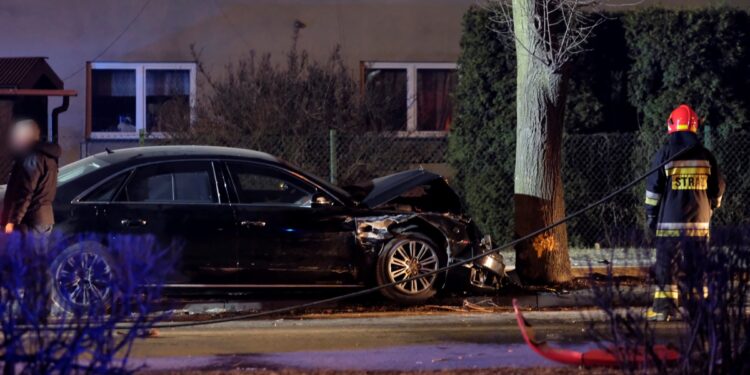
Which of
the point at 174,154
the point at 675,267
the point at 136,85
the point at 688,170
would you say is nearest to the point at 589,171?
the point at 688,170

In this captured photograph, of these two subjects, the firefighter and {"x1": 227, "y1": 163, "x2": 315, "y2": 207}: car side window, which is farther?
{"x1": 227, "y1": 163, "x2": 315, "y2": 207}: car side window

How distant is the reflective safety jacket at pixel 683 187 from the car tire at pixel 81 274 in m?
4.41

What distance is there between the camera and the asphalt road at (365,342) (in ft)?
23.9

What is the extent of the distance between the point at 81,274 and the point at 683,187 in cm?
476

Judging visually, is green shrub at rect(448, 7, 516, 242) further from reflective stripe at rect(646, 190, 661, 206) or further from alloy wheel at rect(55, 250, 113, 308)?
alloy wheel at rect(55, 250, 113, 308)

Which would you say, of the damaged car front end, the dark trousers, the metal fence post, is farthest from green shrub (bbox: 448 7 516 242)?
the dark trousers

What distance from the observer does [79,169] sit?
32.9 ft

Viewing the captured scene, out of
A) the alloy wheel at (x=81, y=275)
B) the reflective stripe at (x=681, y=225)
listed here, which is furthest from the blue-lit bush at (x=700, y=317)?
the reflective stripe at (x=681, y=225)

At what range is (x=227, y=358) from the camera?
24.6ft

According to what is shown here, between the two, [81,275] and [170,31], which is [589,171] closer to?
[170,31]

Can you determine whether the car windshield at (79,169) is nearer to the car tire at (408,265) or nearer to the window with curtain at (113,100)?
the car tire at (408,265)

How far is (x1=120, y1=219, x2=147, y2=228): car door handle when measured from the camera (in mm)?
9656

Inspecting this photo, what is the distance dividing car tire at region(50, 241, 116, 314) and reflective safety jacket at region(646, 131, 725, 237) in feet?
14.5

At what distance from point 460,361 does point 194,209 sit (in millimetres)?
3395
